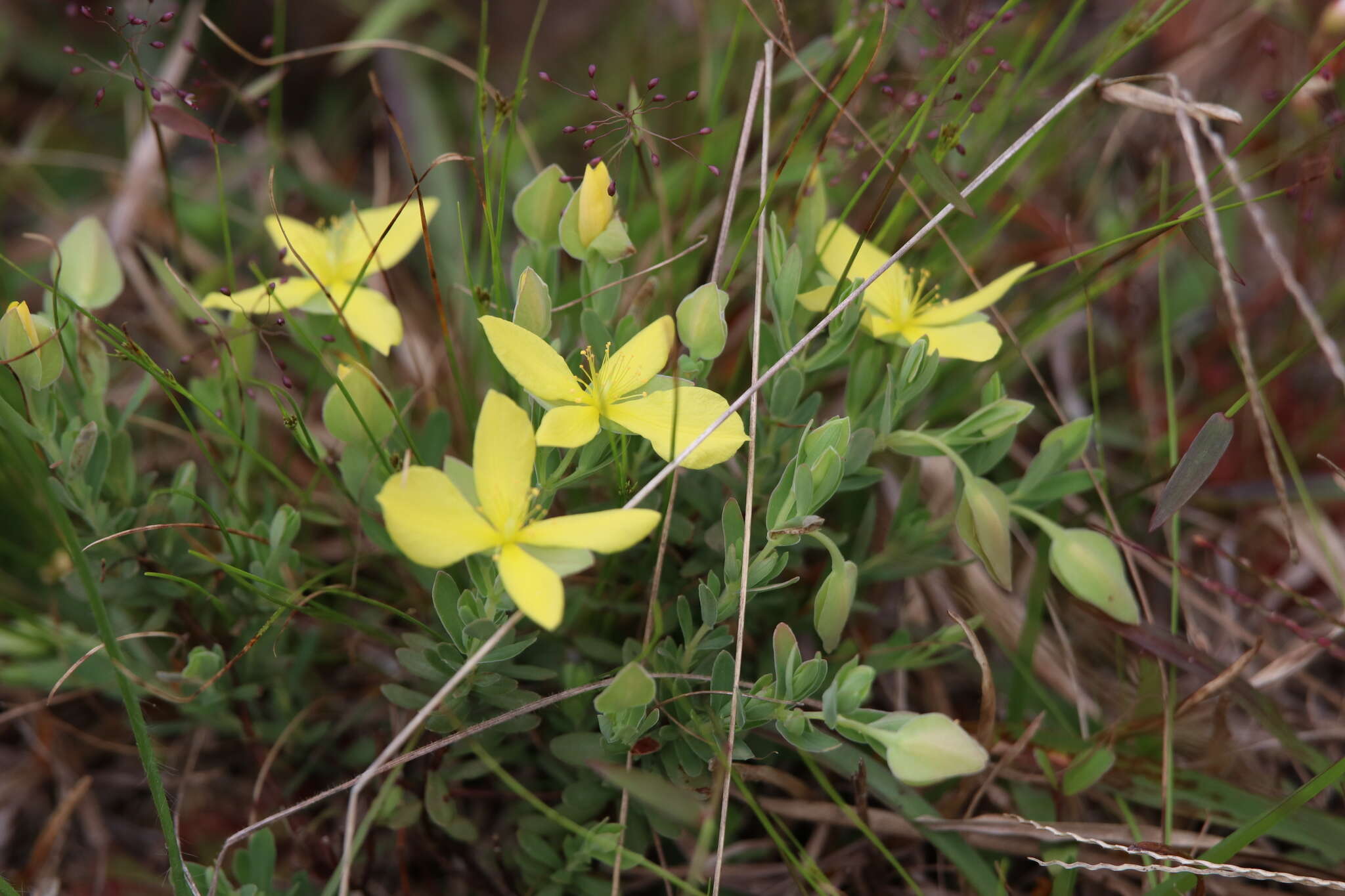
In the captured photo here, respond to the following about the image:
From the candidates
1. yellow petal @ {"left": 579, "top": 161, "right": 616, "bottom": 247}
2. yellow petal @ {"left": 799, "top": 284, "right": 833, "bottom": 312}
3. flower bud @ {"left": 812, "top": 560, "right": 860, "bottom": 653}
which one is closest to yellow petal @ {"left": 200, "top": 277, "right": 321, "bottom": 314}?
yellow petal @ {"left": 579, "top": 161, "right": 616, "bottom": 247}

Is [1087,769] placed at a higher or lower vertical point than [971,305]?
lower

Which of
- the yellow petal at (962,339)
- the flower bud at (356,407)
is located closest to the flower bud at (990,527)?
the yellow petal at (962,339)

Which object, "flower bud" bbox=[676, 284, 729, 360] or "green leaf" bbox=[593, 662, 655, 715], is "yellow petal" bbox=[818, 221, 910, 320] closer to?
"flower bud" bbox=[676, 284, 729, 360]

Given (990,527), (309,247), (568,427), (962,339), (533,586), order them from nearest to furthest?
(533,586)
(568,427)
(990,527)
(962,339)
(309,247)

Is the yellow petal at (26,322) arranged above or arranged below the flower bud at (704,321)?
above

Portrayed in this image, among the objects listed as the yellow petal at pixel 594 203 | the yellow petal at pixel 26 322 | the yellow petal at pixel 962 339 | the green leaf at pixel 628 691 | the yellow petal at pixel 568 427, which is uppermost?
the yellow petal at pixel 594 203

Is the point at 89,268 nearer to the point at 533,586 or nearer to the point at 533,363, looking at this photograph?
the point at 533,363

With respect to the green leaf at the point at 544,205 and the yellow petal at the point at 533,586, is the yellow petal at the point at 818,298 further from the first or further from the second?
the yellow petal at the point at 533,586

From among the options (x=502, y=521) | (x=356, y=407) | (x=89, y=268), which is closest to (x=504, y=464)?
(x=502, y=521)
